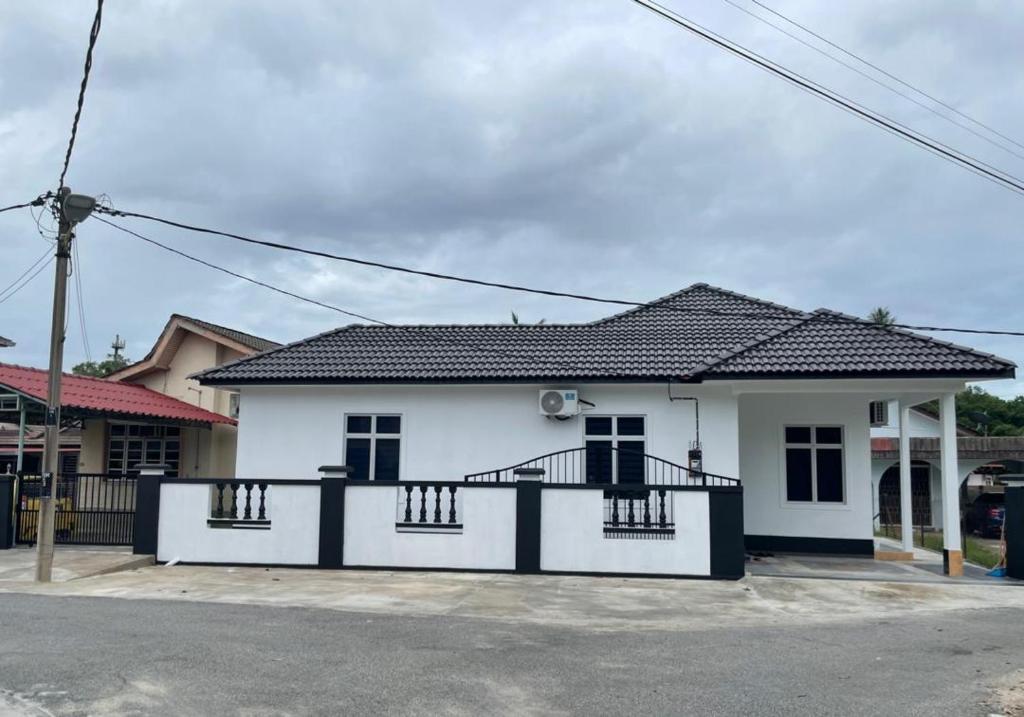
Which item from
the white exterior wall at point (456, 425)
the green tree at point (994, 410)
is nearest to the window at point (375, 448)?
the white exterior wall at point (456, 425)

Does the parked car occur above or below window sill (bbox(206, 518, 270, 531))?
below

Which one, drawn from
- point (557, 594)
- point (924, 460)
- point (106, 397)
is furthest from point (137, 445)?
point (924, 460)

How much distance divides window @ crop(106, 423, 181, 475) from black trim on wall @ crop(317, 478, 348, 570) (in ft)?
28.0

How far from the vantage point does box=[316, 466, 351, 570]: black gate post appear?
41.8ft

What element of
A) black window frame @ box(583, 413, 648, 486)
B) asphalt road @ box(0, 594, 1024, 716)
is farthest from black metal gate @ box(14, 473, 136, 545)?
black window frame @ box(583, 413, 648, 486)

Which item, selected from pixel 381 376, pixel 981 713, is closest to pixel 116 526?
pixel 381 376

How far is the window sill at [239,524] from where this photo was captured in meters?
13.0

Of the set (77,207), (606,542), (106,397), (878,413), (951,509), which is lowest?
(606,542)

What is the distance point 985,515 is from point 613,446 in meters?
16.9

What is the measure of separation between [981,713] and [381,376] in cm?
1096

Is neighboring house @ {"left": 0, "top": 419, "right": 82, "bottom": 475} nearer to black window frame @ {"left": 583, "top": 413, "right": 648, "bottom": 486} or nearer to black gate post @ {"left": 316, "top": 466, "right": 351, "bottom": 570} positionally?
Result: black gate post @ {"left": 316, "top": 466, "right": 351, "bottom": 570}

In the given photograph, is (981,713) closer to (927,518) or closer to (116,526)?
(116,526)

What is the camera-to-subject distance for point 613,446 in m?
14.7

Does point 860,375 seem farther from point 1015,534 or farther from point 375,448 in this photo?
point 375,448
